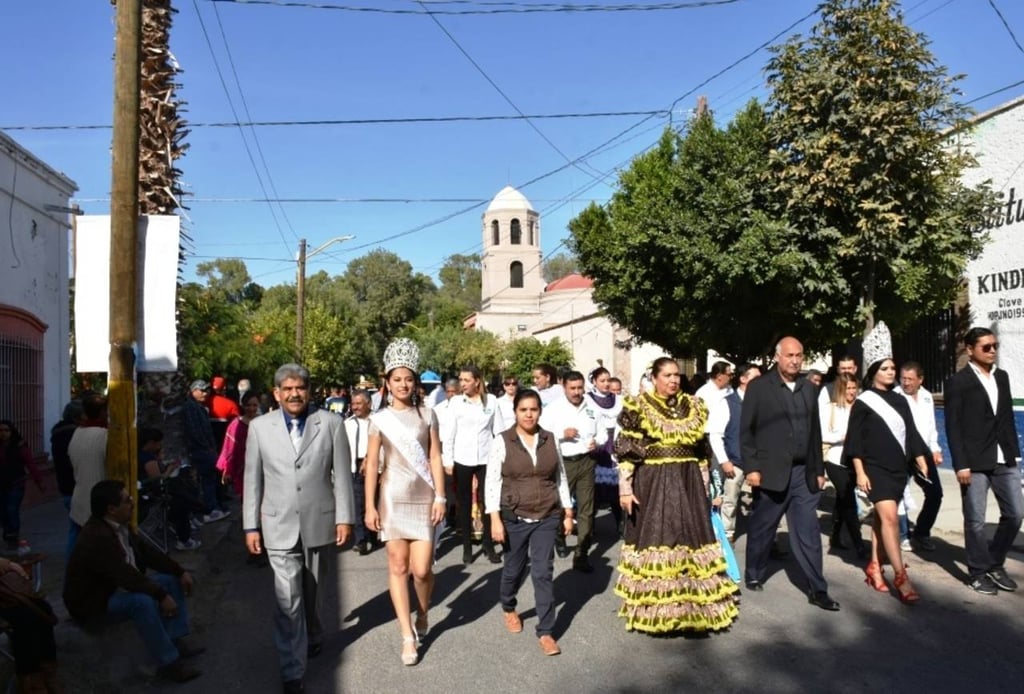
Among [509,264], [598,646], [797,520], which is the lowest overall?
[598,646]


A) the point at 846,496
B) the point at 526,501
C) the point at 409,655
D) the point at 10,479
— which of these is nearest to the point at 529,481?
the point at 526,501

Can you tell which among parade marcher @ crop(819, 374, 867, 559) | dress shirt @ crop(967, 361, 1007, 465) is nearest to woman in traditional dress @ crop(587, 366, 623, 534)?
parade marcher @ crop(819, 374, 867, 559)

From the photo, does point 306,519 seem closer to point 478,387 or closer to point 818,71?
point 478,387

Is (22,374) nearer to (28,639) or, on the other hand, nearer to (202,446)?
(202,446)

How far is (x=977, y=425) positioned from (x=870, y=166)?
526 centimetres

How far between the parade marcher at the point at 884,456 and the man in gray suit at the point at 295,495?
13.1 ft

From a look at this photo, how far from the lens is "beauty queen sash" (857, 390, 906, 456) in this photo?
7.05 meters

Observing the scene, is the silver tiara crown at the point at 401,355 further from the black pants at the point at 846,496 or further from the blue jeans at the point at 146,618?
the black pants at the point at 846,496

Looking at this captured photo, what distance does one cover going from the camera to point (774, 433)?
6.72m

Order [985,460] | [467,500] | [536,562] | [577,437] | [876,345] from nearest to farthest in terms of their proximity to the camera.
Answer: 1. [536,562]
2. [985,460]
3. [577,437]
4. [467,500]
5. [876,345]

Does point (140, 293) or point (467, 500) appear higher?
point (140, 293)

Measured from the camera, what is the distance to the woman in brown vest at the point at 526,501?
19.9ft

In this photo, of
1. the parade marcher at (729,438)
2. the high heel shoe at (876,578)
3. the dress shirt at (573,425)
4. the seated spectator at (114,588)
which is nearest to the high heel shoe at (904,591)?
the high heel shoe at (876,578)

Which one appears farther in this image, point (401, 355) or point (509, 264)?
point (509, 264)
